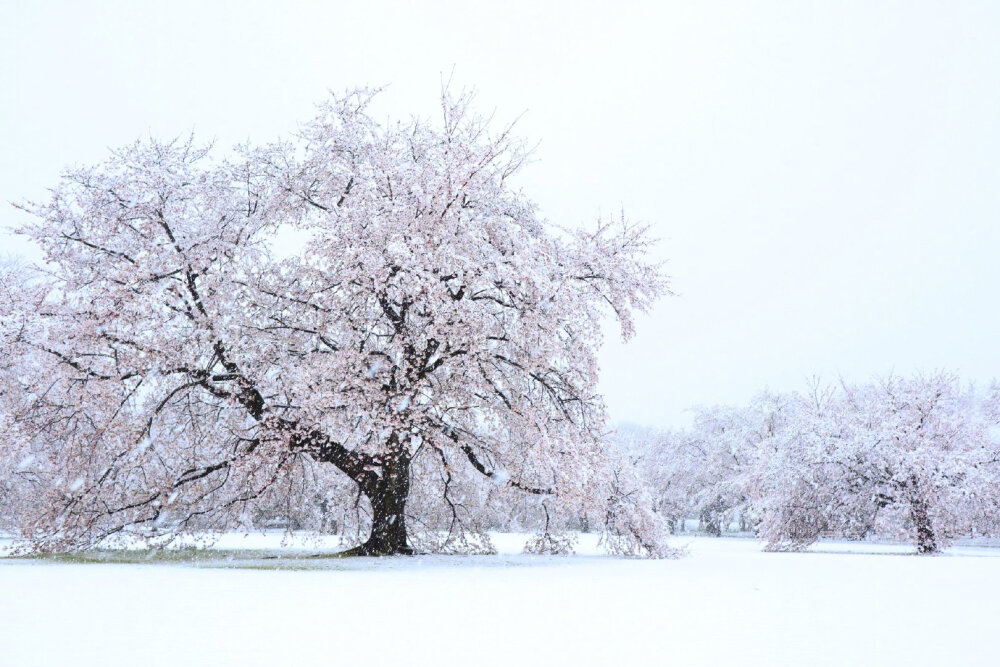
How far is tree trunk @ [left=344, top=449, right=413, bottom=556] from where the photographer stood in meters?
17.5

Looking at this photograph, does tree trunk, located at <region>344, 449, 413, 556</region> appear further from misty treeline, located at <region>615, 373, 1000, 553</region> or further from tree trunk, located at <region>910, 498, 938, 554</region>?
tree trunk, located at <region>910, 498, 938, 554</region>

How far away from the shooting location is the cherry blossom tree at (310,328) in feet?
48.4

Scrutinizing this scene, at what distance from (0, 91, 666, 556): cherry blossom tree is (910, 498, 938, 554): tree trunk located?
11093mm

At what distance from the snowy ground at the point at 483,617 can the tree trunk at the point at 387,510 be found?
344cm

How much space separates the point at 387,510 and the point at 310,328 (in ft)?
14.3

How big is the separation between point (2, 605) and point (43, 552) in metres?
9.23

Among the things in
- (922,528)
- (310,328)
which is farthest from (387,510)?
(922,528)

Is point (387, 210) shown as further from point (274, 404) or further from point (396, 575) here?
point (396, 575)

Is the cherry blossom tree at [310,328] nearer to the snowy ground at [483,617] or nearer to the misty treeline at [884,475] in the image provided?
the snowy ground at [483,617]

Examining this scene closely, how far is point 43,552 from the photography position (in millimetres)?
16562

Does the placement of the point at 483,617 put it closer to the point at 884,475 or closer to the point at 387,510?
the point at 387,510

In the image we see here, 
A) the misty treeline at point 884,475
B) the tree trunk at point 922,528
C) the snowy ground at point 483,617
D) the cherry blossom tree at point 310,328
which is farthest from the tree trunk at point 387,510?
the tree trunk at point 922,528

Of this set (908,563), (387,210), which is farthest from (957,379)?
(387,210)

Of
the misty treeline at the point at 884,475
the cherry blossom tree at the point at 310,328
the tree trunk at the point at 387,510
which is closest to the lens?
the cherry blossom tree at the point at 310,328
